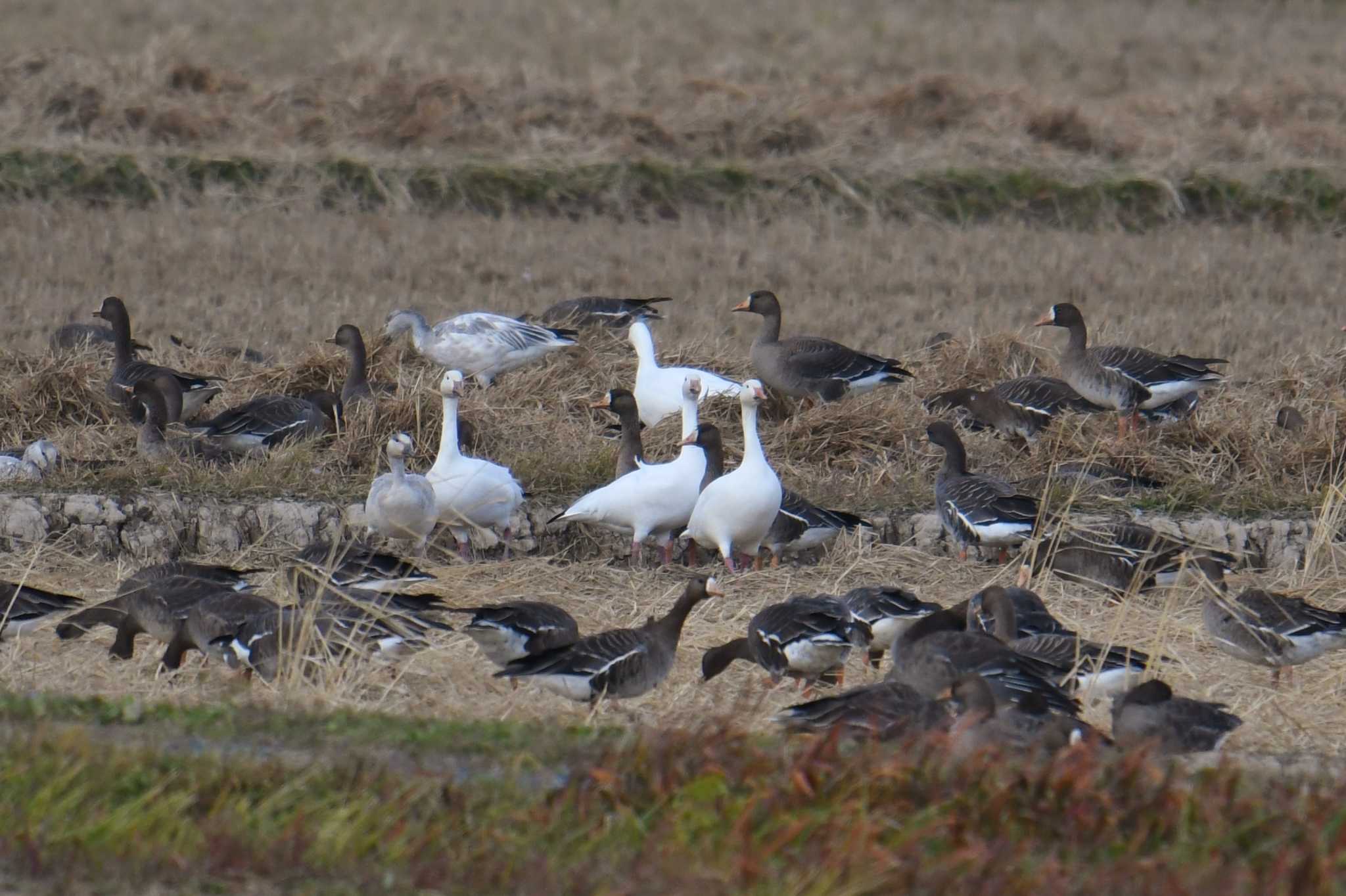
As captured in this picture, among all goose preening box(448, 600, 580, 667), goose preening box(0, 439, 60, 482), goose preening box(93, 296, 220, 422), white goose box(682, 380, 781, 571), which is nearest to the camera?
goose preening box(448, 600, 580, 667)

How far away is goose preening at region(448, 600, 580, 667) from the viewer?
698 cm

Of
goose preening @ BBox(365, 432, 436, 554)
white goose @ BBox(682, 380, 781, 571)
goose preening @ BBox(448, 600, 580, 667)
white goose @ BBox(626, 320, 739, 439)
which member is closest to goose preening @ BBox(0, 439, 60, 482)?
goose preening @ BBox(365, 432, 436, 554)

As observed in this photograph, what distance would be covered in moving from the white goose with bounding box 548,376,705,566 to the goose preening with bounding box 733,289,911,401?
166 cm

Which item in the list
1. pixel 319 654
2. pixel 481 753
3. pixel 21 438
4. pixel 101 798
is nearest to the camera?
pixel 101 798

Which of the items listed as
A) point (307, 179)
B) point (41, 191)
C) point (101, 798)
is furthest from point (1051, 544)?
point (41, 191)

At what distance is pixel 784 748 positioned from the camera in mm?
5242

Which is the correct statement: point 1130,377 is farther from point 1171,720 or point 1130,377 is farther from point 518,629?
point 518,629

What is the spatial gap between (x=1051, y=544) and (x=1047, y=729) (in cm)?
288

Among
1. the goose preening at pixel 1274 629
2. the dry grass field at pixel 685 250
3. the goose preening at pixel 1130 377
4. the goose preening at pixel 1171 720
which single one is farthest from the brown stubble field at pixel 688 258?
the goose preening at pixel 1171 720

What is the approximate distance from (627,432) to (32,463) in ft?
10.1

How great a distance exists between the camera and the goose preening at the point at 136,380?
10.1 meters

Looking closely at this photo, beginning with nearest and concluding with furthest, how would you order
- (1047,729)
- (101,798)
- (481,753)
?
1. (101,798)
2. (481,753)
3. (1047,729)

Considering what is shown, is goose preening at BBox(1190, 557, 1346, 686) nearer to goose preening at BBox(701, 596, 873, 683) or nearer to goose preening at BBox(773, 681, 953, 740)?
goose preening at BBox(701, 596, 873, 683)

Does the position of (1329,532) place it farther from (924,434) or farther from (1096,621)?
(924,434)
